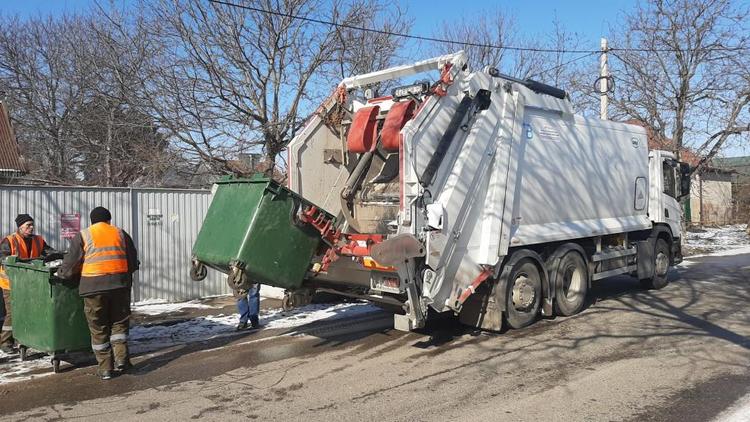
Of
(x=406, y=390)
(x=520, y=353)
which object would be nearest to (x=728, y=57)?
(x=520, y=353)

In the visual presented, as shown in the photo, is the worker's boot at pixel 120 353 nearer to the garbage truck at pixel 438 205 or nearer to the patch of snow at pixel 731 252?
the garbage truck at pixel 438 205

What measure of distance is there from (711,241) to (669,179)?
41.6 feet

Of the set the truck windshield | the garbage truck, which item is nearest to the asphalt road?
the garbage truck

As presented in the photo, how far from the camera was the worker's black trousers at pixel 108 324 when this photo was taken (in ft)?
17.1

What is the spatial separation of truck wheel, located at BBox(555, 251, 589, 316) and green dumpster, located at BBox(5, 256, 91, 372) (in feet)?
17.6

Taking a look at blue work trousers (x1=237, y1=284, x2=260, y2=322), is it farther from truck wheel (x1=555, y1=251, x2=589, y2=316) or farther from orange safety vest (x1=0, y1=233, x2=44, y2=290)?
truck wheel (x1=555, y1=251, x2=589, y2=316)

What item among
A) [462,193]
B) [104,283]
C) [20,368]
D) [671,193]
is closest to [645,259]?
[671,193]

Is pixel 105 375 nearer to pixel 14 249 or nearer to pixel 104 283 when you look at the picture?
pixel 104 283

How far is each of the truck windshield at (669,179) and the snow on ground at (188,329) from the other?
18.2 feet

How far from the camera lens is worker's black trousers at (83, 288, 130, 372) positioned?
521 centimetres

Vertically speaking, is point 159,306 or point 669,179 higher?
point 669,179

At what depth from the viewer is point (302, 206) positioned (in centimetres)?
560

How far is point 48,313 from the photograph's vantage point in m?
5.28

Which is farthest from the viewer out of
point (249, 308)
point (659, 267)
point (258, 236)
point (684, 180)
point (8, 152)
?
point (8, 152)
